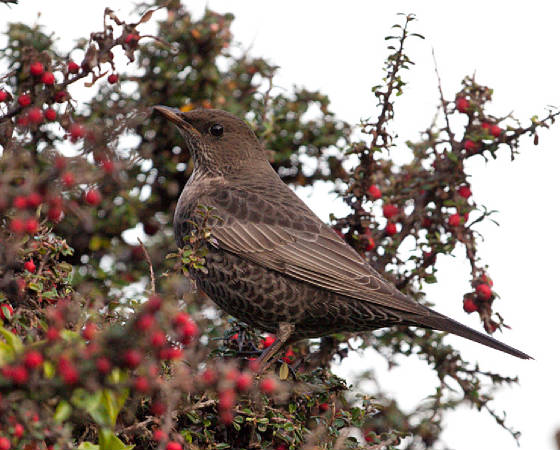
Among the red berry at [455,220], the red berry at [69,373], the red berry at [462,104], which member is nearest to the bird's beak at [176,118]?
the red berry at [462,104]

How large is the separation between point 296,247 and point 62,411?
2970 mm

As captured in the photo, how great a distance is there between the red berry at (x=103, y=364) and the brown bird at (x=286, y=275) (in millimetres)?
2507

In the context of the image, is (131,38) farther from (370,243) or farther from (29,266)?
(370,243)

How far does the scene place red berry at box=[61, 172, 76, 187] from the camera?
1.96 m


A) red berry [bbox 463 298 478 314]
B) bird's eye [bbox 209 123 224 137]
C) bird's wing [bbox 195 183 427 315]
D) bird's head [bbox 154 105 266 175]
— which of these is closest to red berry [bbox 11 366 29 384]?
bird's wing [bbox 195 183 427 315]

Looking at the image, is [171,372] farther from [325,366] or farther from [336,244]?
[336,244]

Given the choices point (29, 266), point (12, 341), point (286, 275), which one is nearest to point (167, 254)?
point (286, 275)

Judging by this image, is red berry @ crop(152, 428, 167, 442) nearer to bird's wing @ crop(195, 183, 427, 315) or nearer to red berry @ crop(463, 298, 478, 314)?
bird's wing @ crop(195, 183, 427, 315)

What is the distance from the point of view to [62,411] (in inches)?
75.7

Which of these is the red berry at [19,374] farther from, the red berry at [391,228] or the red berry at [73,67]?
the red berry at [391,228]

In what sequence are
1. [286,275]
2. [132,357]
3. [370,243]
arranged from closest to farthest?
1. [132,357]
2. [370,243]
3. [286,275]

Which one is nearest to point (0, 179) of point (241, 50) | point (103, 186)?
point (103, 186)

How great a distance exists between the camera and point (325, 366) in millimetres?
4371

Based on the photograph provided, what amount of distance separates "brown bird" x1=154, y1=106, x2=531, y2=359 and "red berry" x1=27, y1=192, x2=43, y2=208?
2.28 meters
